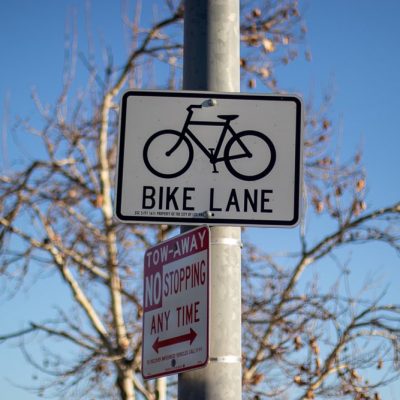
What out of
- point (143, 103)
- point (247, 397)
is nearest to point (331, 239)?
point (247, 397)

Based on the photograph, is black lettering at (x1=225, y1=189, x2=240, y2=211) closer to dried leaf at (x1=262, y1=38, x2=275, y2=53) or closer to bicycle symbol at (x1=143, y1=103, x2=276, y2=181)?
bicycle symbol at (x1=143, y1=103, x2=276, y2=181)

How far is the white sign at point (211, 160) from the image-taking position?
2.85 m

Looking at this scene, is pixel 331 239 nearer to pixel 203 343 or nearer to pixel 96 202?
pixel 96 202

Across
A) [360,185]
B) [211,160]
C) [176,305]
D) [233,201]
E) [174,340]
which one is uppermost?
[360,185]

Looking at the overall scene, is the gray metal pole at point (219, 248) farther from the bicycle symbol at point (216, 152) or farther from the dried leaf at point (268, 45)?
the dried leaf at point (268, 45)

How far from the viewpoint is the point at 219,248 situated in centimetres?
283

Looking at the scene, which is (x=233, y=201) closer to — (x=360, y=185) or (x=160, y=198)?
(x=160, y=198)

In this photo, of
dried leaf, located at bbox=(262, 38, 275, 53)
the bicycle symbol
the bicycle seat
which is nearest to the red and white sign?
the bicycle symbol

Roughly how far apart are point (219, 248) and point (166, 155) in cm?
33

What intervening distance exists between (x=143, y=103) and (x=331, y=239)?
35.8ft

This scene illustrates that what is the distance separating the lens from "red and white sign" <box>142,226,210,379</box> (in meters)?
2.73

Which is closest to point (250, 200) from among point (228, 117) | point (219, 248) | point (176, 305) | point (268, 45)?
point (219, 248)

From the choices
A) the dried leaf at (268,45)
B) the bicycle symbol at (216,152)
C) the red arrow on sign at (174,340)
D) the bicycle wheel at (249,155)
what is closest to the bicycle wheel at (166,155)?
the bicycle symbol at (216,152)

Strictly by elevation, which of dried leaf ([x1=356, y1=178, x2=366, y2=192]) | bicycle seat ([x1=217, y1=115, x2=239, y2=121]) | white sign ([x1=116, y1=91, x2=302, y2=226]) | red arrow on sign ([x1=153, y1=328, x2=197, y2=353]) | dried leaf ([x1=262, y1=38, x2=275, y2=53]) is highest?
dried leaf ([x1=262, y1=38, x2=275, y2=53])
